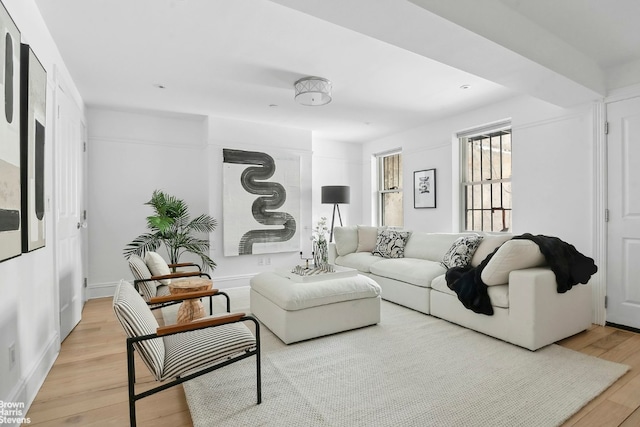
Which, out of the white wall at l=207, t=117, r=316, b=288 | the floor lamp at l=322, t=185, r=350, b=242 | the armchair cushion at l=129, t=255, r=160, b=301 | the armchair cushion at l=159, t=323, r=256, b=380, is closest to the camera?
the armchair cushion at l=159, t=323, r=256, b=380

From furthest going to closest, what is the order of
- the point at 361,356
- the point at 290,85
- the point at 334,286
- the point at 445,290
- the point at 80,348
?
the point at 290,85, the point at 445,290, the point at 334,286, the point at 80,348, the point at 361,356

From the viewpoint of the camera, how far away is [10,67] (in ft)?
5.43

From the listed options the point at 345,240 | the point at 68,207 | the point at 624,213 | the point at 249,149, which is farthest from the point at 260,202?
the point at 624,213

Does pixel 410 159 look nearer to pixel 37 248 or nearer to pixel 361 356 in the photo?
pixel 361 356

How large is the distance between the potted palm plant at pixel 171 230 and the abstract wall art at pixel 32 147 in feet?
6.27

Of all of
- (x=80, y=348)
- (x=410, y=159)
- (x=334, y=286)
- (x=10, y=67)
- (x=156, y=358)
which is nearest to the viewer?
(x=156, y=358)

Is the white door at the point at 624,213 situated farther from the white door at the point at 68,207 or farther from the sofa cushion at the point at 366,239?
the white door at the point at 68,207

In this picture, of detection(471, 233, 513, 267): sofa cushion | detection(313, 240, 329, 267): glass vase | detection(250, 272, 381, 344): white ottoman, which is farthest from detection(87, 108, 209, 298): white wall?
detection(471, 233, 513, 267): sofa cushion

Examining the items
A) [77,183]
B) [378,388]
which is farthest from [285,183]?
[378,388]

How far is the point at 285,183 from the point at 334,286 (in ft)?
8.97

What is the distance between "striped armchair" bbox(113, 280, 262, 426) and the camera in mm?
1507

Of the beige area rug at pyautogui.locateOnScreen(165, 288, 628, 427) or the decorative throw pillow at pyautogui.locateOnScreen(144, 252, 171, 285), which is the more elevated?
the decorative throw pillow at pyautogui.locateOnScreen(144, 252, 171, 285)

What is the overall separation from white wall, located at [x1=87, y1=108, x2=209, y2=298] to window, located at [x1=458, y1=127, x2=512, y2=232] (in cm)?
392

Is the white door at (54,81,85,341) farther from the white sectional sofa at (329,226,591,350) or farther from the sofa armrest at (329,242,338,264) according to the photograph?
the white sectional sofa at (329,226,591,350)
